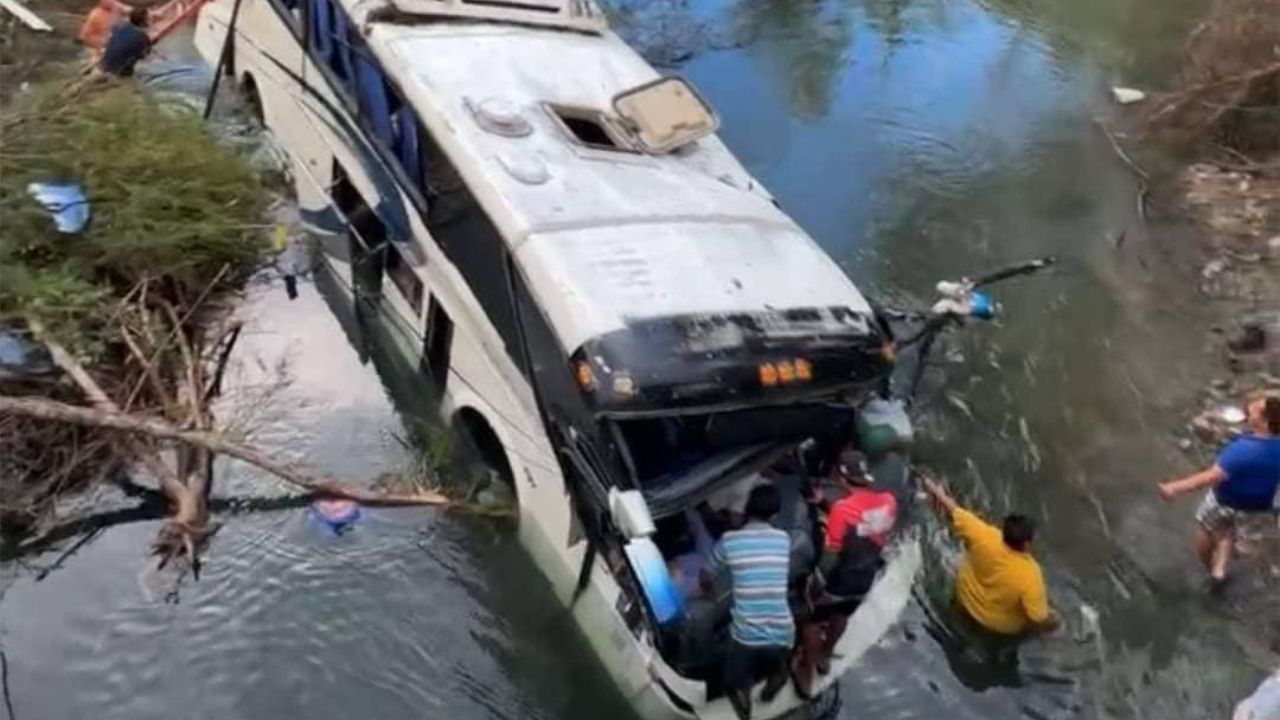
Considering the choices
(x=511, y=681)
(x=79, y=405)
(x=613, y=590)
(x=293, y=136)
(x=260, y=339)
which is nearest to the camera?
(x=613, y=590)

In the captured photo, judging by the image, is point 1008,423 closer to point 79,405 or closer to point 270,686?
point 270,686

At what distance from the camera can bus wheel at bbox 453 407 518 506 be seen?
8.66m

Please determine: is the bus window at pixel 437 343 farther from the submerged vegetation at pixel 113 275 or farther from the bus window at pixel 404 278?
the submerged vegetation at pixel 113 275

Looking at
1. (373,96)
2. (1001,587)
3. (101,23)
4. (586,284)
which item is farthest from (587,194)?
(101,23)

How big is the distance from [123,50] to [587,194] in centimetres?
467

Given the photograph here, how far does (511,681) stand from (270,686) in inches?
46.8

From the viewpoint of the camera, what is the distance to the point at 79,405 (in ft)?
28.5

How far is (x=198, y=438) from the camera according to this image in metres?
8.37

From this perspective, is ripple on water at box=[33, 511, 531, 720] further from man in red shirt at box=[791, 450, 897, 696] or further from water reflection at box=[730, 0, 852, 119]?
water reflection at box=[730, 0, 852, 119]

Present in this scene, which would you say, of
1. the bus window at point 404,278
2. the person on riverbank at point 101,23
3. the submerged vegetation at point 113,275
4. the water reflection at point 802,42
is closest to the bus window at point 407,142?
the bus window at point 404,278

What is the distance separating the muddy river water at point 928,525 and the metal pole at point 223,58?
2.07 feet

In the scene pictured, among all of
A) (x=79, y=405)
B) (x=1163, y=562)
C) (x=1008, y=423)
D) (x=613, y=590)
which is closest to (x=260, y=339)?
(x=79, y=405)

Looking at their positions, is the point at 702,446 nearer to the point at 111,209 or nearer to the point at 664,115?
the point at 664,115

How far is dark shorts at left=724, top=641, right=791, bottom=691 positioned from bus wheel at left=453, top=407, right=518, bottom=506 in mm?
1981
